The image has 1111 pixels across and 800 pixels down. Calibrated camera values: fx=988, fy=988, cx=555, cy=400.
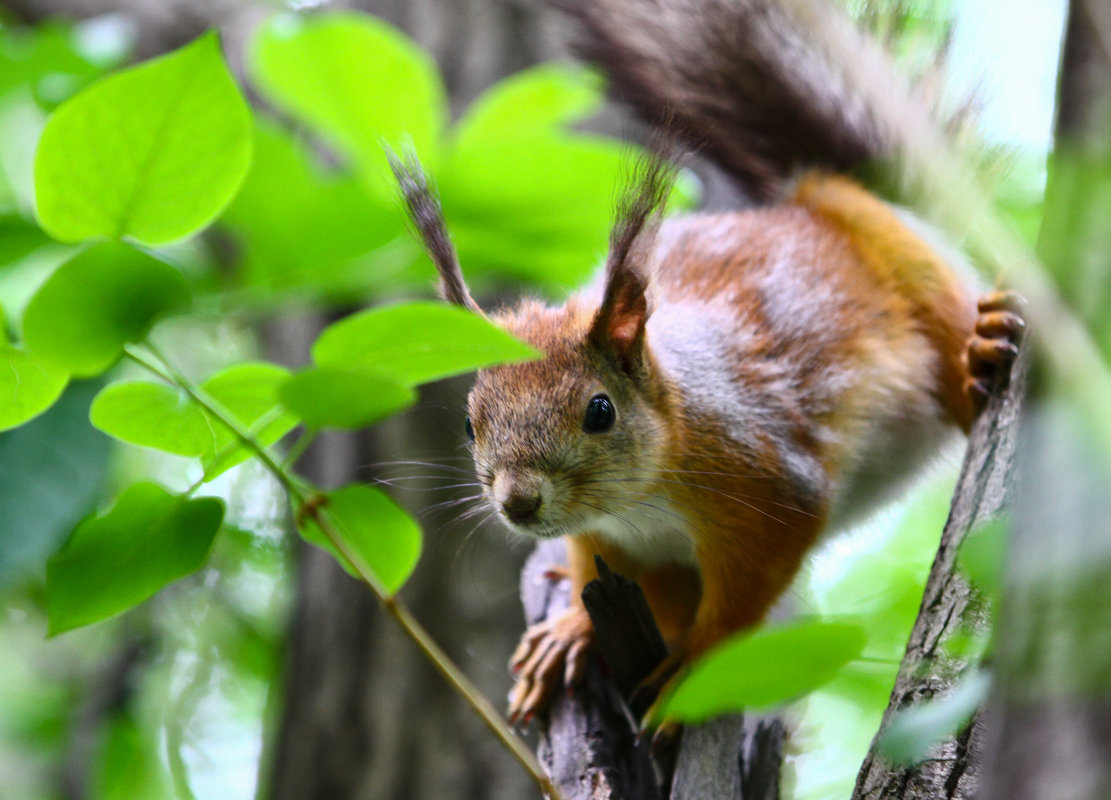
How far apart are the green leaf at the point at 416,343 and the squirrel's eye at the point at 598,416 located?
0.81 meters

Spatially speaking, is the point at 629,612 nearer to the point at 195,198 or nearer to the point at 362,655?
the point at 195,198

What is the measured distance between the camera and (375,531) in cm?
87

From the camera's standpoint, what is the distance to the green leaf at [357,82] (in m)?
1.64

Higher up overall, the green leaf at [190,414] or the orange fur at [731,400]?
the green leaf at [190,414]

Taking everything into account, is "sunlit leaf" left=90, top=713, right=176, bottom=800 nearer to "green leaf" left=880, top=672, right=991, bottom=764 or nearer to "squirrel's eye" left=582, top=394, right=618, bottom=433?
"squirrel's eye" left=582, top=394, right=618, bottom=433

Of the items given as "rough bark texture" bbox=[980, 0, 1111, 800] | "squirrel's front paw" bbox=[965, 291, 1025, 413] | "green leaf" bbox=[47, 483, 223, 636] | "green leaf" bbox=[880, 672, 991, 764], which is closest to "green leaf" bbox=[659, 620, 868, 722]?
"green leaf" bbox=[880, 672, 991, 764]

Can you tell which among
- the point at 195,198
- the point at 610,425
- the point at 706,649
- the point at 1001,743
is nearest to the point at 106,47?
the point at 610,425

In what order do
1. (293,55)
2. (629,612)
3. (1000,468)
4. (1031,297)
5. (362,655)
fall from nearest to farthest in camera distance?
(1031,297), (1000,468), (629,612), (293,55), (362,655)

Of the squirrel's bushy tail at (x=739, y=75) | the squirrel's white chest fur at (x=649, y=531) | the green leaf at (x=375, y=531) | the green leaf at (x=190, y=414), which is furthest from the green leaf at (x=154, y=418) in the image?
the squirrel's bushy tail at (x=739, y=75)

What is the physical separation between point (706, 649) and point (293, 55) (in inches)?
47.1

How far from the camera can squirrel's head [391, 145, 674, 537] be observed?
1.44m

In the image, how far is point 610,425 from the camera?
5.13 ft

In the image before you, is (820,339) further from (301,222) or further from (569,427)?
(301,222)

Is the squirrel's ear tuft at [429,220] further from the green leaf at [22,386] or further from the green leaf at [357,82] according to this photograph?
the green leaf at [22,386]
